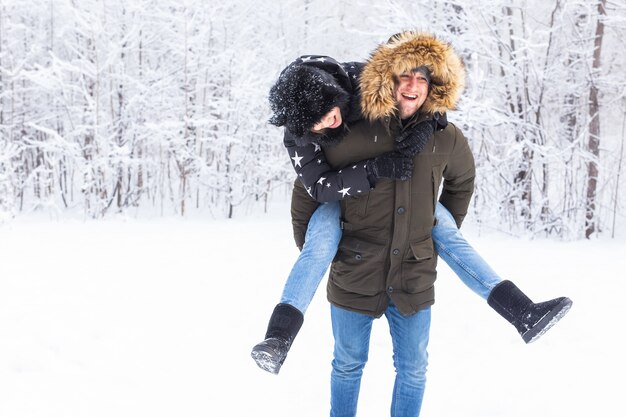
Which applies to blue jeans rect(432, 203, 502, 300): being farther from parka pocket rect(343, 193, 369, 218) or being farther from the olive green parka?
parka pocket rect(343, 193, 369, 218)

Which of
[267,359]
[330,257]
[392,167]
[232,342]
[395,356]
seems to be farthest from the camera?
[232,342]

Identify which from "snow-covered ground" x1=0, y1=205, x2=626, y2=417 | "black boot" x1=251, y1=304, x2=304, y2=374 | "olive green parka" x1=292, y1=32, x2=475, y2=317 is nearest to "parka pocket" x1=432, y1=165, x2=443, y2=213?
"olive green parka" x1=292, y1=32, x2=475, y2=317

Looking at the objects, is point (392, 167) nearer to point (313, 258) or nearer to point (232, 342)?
point (313, 258)

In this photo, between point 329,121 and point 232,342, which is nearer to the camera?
point 329,121

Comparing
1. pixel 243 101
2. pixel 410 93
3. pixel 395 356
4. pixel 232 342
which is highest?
pixel 243 101

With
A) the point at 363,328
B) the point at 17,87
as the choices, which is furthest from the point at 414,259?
the point at 17,87

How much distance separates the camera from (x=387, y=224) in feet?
6.96

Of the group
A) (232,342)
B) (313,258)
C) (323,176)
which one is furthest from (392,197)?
(232,342)

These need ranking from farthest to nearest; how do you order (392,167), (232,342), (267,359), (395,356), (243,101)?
(243,101)
(232,342)
(395,356)
(392,167)
(267,359)

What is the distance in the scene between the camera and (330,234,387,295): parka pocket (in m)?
2.13

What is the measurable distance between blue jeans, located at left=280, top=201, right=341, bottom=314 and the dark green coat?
0.08 m

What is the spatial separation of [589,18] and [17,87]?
9077mm

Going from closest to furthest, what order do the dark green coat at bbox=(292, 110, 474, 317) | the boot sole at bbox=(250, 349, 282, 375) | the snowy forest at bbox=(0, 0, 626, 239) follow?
1. the boot sole at bbox=(250, 349, 282, 375)
2. the dark green coat at bbox=(292, 110, 474, 317)
3. the snowy forest at bbox=(0, 0, 626, 239)

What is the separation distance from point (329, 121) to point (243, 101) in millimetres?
7093
